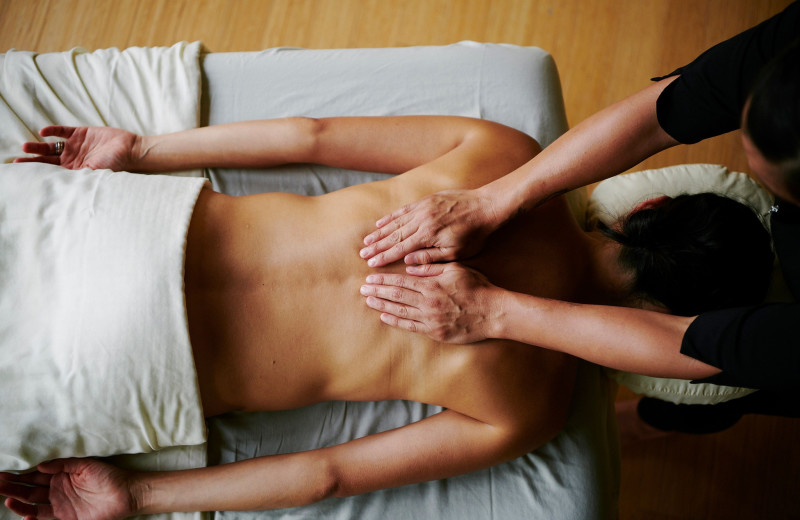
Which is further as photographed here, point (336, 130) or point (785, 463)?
point (785, 463)

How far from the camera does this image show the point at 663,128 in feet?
3.17

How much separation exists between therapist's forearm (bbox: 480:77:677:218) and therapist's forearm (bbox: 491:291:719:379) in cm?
20

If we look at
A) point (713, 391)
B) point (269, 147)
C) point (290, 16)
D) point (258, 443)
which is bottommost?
point (258, 443)

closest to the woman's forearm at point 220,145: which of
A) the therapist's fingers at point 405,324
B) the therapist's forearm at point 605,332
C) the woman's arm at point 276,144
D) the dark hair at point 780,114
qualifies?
the woman's arm at point 276,144

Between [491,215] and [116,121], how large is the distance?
96 cm

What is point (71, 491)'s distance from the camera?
3.47 ft

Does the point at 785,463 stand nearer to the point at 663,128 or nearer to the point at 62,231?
the point at 663,128

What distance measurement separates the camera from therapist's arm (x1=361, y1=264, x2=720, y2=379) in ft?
2.92

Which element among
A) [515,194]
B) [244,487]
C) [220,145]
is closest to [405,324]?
[515,194]

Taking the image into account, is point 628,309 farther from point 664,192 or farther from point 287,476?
point 287,476

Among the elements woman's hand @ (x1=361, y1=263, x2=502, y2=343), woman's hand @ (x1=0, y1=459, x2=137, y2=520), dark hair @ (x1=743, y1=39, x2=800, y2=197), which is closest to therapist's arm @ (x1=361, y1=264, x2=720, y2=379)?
woman's hand @ (x1=361, y1=263, x2=502, y2=343)

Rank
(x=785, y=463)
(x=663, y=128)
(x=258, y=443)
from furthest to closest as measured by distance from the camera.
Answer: (x=785, y=463)
(x=258, y=443)
(x=663, y=128)

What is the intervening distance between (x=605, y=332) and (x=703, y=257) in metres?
0.23

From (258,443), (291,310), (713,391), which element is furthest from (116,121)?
(713,391)
